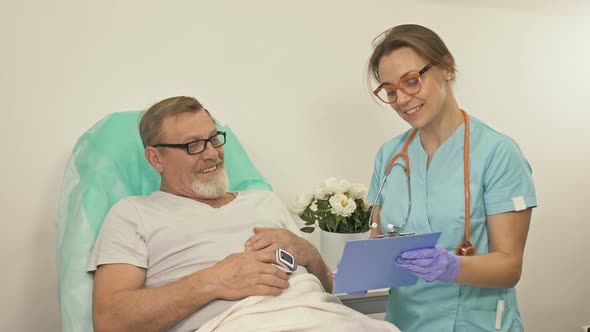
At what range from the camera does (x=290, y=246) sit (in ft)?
5.47

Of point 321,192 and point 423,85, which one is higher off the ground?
point 423,85

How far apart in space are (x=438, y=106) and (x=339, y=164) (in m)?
0.92

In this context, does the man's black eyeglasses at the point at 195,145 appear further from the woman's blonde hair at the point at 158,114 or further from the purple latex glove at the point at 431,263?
the purple latex glove at the point at 431,263

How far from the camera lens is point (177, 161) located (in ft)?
5.59

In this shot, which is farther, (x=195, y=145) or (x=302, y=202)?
(x=302, y=202)

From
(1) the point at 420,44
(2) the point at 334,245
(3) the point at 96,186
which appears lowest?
(2) the point at 334,245

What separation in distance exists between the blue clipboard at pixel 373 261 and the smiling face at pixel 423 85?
37cm

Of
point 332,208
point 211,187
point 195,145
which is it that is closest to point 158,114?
point 195,145

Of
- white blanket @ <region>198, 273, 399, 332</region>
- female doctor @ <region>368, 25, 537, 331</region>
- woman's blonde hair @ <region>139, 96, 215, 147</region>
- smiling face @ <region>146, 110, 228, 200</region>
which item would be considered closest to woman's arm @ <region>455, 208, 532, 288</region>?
female doctor @ <region>368, 25, 537, 331</region>

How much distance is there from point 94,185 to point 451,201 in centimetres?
109

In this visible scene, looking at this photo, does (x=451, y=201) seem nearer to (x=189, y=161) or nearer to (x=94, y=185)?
(x=189, y=161)

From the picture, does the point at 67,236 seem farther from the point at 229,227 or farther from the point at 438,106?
the point at 438,106

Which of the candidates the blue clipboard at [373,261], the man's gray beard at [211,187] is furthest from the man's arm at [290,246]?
the blue clipboard at [373,261]

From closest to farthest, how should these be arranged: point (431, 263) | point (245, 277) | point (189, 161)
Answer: point (431, 263) < point (245, 277) < point (189, 161)
